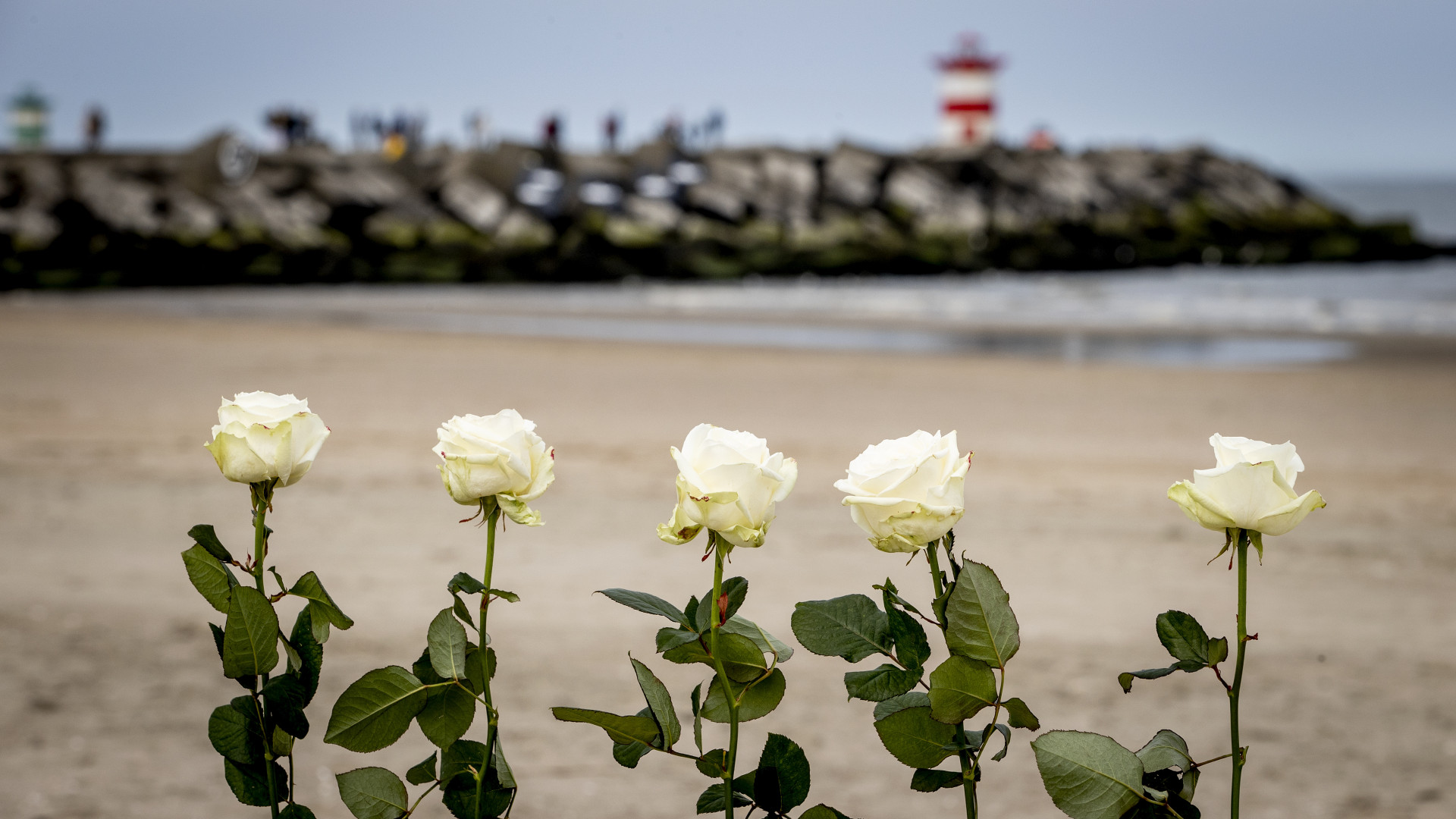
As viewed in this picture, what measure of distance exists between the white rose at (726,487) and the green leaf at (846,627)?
9 cm

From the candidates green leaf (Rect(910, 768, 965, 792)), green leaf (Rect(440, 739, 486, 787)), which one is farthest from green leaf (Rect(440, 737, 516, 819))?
green leaf (Rect(910, 768, 965, 792))

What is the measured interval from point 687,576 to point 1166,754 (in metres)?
3.79

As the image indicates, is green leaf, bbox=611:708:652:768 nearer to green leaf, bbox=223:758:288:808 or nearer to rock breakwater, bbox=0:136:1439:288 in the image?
green leaf, bbox=223:758:288:808

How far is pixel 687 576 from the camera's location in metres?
4.70

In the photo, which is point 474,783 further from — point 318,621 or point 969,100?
point 969,100

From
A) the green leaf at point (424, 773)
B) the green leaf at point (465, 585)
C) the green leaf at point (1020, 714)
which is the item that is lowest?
the green leaf at point (424, 773)

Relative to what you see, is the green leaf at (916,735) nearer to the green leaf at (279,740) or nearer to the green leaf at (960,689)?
the green leaf at (960,689)

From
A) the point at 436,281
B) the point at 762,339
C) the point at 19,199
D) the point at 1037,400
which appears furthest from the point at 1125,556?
the point at 19,199

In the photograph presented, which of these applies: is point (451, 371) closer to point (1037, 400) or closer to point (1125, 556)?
point (1037, 400)

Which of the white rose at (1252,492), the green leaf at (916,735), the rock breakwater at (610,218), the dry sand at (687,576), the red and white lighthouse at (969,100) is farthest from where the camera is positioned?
the red and white lighthouse at (969,100)

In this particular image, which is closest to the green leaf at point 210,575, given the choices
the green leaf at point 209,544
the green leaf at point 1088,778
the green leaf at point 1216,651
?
the green leaf at point 209,544

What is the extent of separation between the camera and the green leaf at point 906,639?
0.94 metres

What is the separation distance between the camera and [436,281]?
82.3 ft

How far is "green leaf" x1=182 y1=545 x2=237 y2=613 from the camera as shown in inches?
38.4
